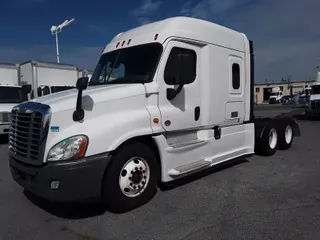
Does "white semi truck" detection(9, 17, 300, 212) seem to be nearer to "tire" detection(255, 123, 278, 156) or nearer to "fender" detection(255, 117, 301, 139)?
"fender" detection(255, 117, 301, 139)

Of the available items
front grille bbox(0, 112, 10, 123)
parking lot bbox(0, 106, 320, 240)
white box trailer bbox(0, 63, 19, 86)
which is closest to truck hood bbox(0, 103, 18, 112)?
front grille bbox(0, 112, 10, 123)

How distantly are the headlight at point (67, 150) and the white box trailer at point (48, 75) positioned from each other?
40.6 feet

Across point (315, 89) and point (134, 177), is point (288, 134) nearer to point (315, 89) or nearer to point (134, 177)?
point (134, 177)

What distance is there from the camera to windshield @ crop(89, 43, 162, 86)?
4801mm

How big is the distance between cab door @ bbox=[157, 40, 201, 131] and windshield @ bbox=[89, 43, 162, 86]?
0.18 metres

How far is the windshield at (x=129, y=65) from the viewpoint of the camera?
4801 mm

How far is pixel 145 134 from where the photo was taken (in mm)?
4430

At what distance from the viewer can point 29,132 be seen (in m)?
4.03

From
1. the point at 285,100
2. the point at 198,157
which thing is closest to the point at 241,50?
the point at 198,157

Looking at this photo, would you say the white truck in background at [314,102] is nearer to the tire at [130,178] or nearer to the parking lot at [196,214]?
the parking lot at [196,214]

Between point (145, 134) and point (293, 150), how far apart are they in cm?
626

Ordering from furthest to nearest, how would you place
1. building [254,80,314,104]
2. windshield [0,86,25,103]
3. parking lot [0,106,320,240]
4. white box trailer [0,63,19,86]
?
building [254,80,314,104] → white box trailer [0,63,19,86] → windshield [0,86,25,103] → parking lot [0,106,320,240]

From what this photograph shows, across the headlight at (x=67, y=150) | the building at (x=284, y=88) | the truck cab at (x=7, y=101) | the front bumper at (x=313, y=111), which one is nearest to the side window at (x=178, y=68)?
the headlight at (x=67, y=150)

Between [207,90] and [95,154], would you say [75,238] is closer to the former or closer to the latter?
[95,154]
